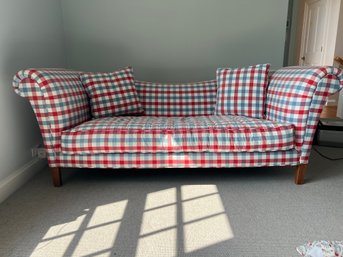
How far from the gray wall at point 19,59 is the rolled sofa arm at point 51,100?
263 millimetres

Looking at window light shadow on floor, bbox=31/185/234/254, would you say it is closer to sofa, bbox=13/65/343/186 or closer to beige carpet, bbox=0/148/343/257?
beige carpet, bbox=0/148/343/257

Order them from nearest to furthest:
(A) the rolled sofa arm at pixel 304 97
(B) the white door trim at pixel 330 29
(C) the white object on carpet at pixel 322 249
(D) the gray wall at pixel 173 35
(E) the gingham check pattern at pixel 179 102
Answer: (C) the white object on carpet at pixel 322 249
(A) the rolled sofa arm at pixel 304 97
(E) the gingham check pattern at pixel 179 102
(D) the gray wall at pixel 173 35
(B) the white door trim at pixel 330 29

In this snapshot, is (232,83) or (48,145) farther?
(232,83)

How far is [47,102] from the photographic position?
5.08 ft

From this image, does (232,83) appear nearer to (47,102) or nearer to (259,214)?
(259,214)

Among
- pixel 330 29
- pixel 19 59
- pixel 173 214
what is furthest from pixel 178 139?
pixel 330 29

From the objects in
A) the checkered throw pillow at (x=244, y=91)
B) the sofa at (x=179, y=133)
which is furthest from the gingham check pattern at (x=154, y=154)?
the checkered throw pillow at (x=244, y=91)

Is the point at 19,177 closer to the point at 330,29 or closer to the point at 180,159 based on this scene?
the point at 180,159

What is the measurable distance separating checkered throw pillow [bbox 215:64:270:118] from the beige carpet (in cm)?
46

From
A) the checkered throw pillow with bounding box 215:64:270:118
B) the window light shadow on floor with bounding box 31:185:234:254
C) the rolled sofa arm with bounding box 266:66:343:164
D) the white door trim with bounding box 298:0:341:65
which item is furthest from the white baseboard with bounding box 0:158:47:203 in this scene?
the white door trim with bounding box 298:0:341:65

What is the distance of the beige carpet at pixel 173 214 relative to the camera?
1143 millimetres

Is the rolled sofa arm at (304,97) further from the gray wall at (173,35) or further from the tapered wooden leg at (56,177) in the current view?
the tapered wooden leg at (56,177)

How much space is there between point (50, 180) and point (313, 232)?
1.66 m

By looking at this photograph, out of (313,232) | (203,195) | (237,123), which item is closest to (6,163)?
(203,195)
